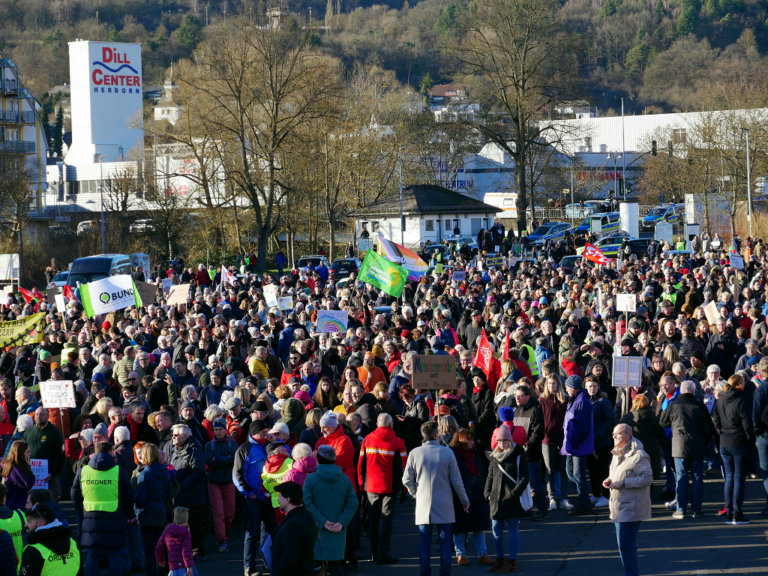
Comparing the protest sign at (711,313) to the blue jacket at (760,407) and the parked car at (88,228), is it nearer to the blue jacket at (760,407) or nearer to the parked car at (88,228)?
the blue jacket at (760,407)

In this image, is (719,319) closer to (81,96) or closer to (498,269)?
(498,269)

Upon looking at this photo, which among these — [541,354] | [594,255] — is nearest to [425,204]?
[594,255]

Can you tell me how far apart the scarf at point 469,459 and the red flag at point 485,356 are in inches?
181

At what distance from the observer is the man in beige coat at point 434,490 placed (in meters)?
8.99

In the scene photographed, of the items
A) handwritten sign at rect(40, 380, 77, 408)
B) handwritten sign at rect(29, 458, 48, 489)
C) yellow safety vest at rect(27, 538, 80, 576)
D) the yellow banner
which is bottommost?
yellow safety vest at rect(27, 538, 80, 576)

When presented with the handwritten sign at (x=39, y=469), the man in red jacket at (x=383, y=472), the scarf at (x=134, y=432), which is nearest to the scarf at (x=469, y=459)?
the man in red jacket at (x=383, y=472)

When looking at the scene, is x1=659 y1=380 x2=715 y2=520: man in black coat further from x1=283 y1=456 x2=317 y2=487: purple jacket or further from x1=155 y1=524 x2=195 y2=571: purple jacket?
x1=155 y1=524 x2=195 y2=571: purple jacket

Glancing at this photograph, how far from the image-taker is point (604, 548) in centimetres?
991

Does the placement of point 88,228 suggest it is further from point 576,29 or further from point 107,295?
point 576,29

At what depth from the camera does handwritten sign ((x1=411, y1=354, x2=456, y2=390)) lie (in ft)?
35.4

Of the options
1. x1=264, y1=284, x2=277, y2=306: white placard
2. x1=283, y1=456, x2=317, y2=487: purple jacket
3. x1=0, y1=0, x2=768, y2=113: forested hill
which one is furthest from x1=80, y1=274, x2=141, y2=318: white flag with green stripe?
x1=0, y1=0, x2=768, y2=113: forested hill

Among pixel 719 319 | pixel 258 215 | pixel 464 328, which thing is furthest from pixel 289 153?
pixel 719 319

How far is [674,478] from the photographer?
11.9 meters

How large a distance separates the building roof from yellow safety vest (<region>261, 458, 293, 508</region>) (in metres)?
50.6
